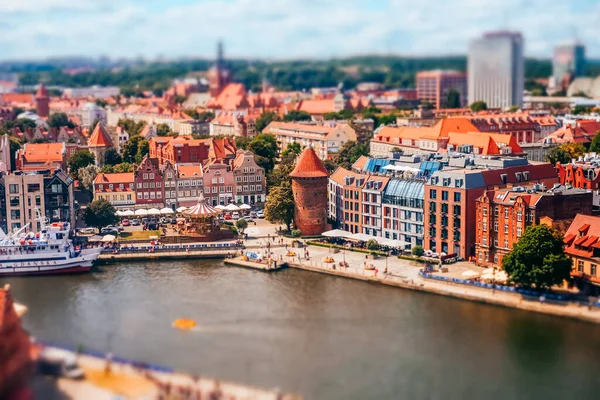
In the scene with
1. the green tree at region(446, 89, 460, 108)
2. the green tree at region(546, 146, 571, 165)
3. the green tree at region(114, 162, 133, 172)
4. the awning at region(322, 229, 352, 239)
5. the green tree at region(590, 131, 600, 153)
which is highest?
the green tree at region(446, 89, 460, 108)

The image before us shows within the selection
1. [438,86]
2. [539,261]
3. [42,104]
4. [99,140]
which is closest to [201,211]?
[539,261]

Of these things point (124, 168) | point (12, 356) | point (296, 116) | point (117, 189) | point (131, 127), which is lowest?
point (12, 356)

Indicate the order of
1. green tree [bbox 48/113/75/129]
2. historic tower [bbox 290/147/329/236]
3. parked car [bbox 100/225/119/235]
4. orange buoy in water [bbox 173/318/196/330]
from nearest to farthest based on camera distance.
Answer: orange buoy in water [bbox 173/318/196/330]
historic tower [bbox 290/147/329/236]
parked car [bbox 100/225/119/235]
green tree [bbox 48/113/75/129]

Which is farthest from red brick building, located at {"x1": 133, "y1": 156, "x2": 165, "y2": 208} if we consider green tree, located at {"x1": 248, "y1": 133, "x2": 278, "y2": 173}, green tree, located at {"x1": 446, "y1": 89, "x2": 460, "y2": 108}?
green tree, located at {"x1": 446, "y1": 89, "x2": 460, "y2": 108}

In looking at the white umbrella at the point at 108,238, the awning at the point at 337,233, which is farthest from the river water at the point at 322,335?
the awning at the point at 337,233

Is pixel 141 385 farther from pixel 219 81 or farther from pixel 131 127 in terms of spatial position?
pixel 219 81

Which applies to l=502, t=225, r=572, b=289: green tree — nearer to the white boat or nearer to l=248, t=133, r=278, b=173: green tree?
the white boat
